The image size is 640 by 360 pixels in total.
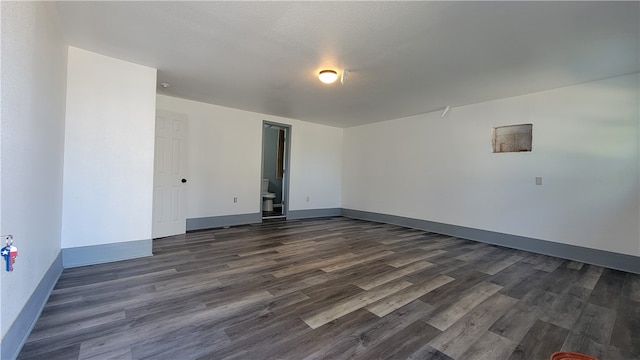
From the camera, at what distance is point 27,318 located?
1698 mm

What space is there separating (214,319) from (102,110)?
2.74 m

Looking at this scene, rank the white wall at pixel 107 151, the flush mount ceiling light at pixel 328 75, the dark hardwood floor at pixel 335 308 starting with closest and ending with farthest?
the dark hardwood floor at pixel 335 308 → the white wall at pixel 107 151 → the flush mount ceiling light at pixel 328 75

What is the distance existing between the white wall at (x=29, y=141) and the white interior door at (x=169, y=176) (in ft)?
5.82

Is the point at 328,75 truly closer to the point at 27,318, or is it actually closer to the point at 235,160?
the point at 235,160

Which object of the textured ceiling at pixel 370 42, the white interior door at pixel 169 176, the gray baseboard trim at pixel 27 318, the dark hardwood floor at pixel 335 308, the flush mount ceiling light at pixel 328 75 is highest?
the textured ceiling at pixel 370 42

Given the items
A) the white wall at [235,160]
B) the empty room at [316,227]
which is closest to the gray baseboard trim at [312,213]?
the white wall at [235,160]

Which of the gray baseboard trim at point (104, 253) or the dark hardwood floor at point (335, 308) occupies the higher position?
the gray baseboard trim at point (104, 253)

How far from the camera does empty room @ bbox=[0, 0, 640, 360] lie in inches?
68.2

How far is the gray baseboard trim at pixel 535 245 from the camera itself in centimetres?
330

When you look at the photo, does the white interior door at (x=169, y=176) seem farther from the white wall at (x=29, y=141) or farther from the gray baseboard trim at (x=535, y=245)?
the gray baseboard trim at (x=535, y=245)

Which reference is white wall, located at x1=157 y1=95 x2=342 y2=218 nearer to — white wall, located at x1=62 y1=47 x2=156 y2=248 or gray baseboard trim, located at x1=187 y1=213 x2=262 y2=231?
gray baseboard trim, located at x1=187 y1=213 x2=262 y2=231

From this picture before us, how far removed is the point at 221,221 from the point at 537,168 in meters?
5.58

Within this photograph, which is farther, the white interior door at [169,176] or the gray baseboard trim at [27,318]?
Result: the white interior door at [169,176]

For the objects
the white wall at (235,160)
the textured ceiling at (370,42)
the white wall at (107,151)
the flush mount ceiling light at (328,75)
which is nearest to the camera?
the textured ceiling at (370,42)
